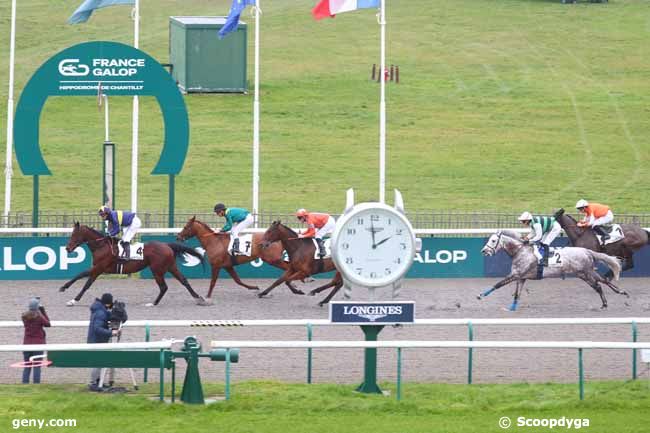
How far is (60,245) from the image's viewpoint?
79.5 ft

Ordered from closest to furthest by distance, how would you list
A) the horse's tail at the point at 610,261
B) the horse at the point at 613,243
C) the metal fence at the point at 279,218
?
the horse's tail at the point at 610,261 → the horse at the point at 613,243 → the metal fence at the point at 279,218

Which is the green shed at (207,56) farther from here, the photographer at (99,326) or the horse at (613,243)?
the photographer at (99,326)

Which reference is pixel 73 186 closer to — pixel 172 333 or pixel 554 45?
pixel 172 333

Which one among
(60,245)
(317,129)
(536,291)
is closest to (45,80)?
(60,245)

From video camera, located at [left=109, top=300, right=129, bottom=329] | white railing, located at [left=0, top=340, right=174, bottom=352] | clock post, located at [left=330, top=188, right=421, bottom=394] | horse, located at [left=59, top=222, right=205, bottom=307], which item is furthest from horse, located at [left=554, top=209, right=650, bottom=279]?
white railing, located at [left=0, top=340, right=174, bottom=352]

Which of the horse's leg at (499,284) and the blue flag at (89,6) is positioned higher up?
the blue flag at (89,6)

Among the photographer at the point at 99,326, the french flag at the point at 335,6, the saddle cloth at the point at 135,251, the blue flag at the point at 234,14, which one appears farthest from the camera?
the blue flag at the point at 234,14

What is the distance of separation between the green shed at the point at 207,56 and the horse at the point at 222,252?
51.3 feet

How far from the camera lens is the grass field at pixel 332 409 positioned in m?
13.9

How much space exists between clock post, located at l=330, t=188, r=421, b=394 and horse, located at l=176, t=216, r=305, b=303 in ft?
26.5

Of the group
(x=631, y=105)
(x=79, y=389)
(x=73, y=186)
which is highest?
(x=631, y=105)

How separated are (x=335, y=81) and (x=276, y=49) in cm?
394

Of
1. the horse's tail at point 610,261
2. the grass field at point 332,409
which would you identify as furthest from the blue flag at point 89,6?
the grass field at point 332,409

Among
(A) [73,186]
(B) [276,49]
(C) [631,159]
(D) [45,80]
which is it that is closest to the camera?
(D) [45,80]
